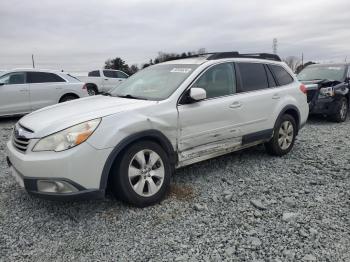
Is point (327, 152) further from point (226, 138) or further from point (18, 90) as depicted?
point (18, 90)

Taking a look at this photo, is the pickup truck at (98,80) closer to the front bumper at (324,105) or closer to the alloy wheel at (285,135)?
the front bumper at (324,105)

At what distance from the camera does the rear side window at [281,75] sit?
5.71 m

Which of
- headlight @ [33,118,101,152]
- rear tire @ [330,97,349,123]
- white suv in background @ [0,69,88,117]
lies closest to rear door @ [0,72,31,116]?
white suv in background @ [0,69,88,117]

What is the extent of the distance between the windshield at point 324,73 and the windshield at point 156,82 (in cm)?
654

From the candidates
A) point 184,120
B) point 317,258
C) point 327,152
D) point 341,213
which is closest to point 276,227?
point 317,258

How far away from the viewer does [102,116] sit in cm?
355

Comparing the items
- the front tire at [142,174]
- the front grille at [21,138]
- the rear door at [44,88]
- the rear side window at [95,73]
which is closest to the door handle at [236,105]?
the front tire at [142,174]

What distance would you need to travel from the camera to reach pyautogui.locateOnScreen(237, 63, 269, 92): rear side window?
509cm

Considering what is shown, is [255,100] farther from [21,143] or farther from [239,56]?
[21,143]

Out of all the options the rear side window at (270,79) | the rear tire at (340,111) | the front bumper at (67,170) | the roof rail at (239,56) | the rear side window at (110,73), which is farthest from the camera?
the rear side window at (110,73)

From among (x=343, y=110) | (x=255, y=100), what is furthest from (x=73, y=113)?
(x=343, y=110)

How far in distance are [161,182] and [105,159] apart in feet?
2.53

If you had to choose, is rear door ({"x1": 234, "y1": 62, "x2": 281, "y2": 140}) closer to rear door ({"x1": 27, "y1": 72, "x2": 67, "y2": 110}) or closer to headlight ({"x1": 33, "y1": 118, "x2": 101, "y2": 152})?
headlight ({"x1": 33, "y1": 118, "x2": 101, "y2": 152})

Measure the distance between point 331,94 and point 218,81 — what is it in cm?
553
